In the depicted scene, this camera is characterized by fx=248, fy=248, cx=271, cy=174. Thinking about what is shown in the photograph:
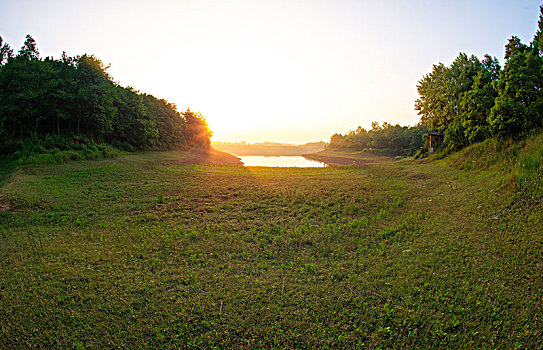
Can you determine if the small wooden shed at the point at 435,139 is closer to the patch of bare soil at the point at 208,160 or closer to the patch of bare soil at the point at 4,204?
the patch of bare soil at the point at 208,160

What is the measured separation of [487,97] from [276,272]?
21.5 meters

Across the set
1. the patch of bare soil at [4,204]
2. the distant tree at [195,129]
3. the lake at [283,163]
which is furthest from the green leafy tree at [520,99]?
the distant tree at [195,129]

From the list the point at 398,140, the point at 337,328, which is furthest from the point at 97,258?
Result: the point at 398,140

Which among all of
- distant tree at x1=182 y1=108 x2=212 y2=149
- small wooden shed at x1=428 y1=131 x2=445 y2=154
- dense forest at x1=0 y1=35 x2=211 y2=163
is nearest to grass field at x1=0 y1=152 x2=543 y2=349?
dense forest at x1=0 y1=35 x2=211 y2=163

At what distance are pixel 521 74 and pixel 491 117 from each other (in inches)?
103

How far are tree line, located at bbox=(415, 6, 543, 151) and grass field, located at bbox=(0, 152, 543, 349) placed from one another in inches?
271

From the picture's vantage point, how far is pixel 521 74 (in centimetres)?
1415

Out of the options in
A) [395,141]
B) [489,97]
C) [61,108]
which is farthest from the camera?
[395,141]

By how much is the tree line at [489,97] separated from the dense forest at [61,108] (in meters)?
30.6

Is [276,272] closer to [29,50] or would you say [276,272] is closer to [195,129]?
[29,50]

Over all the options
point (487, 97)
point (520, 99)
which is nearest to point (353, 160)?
point (487, 97)

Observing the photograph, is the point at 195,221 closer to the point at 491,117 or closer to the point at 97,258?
the point at 97,258

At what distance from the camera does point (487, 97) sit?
18141 millimetres

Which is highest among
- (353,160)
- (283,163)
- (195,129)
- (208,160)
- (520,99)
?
(195,129)
